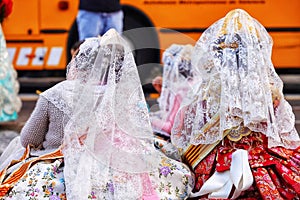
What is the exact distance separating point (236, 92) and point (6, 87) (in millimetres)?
3375

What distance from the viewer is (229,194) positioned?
11.6 feet

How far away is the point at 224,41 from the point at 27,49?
4.98 metres

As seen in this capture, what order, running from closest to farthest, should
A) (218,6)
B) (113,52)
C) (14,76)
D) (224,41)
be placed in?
(113,52)
(224,41)
(14,76)
(218,6)

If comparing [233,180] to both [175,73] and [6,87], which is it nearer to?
[175,73]

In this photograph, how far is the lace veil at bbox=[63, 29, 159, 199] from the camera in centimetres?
341

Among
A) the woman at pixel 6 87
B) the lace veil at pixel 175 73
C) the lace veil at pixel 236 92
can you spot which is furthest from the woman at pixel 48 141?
the woman at pixel 6 87

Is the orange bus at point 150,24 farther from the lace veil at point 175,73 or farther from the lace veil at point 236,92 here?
the lace veil at point 236,92

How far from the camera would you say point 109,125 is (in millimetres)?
3449

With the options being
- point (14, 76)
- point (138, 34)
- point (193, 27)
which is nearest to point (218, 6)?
point (193, 27)

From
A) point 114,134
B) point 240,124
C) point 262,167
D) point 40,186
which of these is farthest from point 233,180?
point 40,186

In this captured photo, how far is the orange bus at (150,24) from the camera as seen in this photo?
8156 mm

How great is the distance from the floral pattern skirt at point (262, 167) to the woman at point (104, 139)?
21 cm

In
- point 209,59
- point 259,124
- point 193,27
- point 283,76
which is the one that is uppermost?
point 209,59

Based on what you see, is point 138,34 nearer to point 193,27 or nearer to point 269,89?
point 193,27
